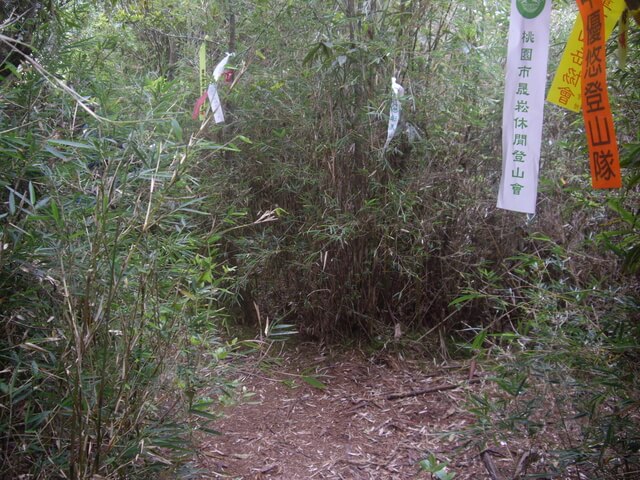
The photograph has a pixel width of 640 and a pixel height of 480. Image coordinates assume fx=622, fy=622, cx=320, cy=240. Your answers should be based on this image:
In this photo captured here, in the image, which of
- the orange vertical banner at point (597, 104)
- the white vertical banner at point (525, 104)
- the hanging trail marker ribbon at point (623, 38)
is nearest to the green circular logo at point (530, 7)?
the white vertical banner at point (525, 104)

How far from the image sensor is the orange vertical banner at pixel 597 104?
1.61 metres

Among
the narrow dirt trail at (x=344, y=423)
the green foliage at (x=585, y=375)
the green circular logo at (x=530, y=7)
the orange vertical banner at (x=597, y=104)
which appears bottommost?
the narrow dirt trail at (x=344, y=423)

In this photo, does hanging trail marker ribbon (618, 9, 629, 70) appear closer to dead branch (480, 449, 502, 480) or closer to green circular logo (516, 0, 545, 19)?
green circular logo (516, 0, 545, 19)

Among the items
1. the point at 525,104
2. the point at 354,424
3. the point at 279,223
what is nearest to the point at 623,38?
the point at 525,104

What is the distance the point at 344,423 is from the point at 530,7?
206 centimetres

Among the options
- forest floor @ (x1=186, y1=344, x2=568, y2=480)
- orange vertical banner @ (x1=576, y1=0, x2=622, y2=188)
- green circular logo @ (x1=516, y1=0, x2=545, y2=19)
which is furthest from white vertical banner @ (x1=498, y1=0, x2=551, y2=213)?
forest floor @ (x1=186, y1=344, x2=568, y2=480)

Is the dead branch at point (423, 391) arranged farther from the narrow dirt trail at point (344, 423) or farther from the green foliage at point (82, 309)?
the green foliage at point (82, 309)

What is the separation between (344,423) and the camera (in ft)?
10.2

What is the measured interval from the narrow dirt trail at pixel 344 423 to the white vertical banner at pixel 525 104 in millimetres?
891

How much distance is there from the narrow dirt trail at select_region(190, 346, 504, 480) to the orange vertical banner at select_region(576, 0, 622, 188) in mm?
1249

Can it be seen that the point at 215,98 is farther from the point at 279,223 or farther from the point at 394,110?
the point at 279,223

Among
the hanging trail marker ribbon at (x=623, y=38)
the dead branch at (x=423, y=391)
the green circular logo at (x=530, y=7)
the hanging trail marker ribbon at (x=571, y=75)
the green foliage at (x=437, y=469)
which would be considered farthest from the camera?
the dead branch at (x=423, y=391)

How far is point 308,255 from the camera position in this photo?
144 inches

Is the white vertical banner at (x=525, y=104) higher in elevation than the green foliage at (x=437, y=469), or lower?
higher
